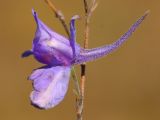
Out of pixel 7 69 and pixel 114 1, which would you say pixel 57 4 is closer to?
pixel 114 1

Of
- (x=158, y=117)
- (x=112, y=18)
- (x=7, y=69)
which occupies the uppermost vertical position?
(x=112, y=18)

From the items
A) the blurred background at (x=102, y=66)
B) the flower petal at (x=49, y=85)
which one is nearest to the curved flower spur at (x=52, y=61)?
the flower petal at (x=49, y=85)

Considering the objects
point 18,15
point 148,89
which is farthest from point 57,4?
point 148,89

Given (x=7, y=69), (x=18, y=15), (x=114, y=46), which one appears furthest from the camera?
(x=18, y=15)

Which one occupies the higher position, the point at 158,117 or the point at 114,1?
the point at 114,1

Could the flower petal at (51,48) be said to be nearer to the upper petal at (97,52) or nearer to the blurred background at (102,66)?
the upper petal at (97,52)

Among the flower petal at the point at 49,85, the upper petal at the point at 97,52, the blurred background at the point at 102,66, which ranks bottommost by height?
the flower petal at the point at 49,85
